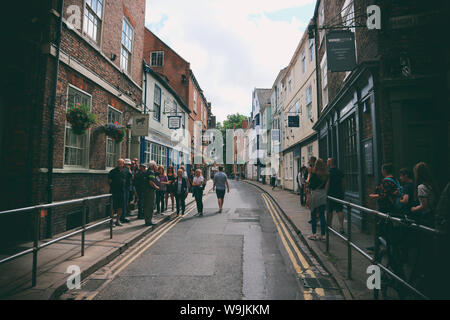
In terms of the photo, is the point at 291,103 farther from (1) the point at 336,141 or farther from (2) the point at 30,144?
(2) the point at 30,144

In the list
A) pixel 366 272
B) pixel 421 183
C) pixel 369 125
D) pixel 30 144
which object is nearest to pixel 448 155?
pixel 369 125

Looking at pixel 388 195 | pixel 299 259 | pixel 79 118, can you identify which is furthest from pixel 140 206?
pixel 388 195

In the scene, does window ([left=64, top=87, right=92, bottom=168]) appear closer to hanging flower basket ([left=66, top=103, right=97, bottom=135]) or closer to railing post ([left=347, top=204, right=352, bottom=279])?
hanging flower basket ([left=66, top=103, right=97, bottom=135])

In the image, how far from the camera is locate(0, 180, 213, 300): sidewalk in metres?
3.23

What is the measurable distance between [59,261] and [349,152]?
9001 mm

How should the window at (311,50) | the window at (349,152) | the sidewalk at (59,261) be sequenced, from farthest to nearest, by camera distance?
the window at (311,50) < the window at (349,152) < the sidewalk at (59,261)

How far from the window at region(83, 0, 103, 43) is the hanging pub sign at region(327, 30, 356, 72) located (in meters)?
7.56

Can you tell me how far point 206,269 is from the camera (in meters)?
4.43

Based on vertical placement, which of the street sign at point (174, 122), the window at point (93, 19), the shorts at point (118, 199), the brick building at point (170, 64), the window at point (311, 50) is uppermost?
the brick building at point (170, 64)

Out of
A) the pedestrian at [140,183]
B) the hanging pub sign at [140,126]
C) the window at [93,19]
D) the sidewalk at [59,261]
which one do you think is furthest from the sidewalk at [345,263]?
the window at [93,19]

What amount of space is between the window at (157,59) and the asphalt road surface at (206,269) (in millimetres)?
21797

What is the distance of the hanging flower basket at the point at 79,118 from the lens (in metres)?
6.59

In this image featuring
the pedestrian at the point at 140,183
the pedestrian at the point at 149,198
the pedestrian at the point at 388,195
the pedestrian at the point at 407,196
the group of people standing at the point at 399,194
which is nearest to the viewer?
the group of people standing at the point at 399,194

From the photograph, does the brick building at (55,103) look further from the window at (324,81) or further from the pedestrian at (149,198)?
the window at (324,81)
